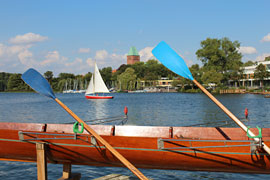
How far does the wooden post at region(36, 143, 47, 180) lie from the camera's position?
763 cm

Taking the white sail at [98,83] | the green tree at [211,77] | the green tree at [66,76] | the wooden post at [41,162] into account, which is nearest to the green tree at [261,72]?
the green tree at [211,77]

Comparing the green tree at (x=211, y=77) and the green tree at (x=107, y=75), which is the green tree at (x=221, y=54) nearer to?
the green tree at (x=211, y=77)

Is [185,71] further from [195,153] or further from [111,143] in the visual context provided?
[111,143]

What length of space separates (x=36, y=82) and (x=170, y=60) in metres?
3.81

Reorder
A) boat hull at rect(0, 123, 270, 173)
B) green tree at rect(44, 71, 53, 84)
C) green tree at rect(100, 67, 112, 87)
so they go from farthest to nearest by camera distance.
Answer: green tree at rect(44, 71, 53, 84), green tree at rect(100, 67, 112, 87), boat hull at rect(0, 123, 270, 173)

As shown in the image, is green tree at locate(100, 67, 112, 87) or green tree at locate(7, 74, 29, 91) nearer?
green tree at locate(100, 67, 112, 87)

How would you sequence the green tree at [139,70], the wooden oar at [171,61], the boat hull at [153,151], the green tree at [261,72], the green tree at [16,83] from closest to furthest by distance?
the boat hull at [153,151], the wooden oar at [171,61], the green tree at [261,72], the green tree at [139,70], the green tree at [16,83]

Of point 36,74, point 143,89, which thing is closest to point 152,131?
point 36,74

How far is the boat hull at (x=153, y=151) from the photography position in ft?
24.6

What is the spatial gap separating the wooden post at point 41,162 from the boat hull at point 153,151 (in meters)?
0.34

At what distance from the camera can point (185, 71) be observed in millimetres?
8656

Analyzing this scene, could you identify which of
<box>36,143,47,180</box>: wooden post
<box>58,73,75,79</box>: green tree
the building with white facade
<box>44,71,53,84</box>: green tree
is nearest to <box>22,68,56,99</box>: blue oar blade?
<box>36,143,47,180</box>: wooden post

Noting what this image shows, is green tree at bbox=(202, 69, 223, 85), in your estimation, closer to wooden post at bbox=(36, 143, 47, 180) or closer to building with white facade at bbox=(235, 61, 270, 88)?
building with white facade at bbox=(235, 61, 270, 88)

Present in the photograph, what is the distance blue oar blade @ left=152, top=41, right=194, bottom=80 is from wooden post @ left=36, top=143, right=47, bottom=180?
4.02 m
